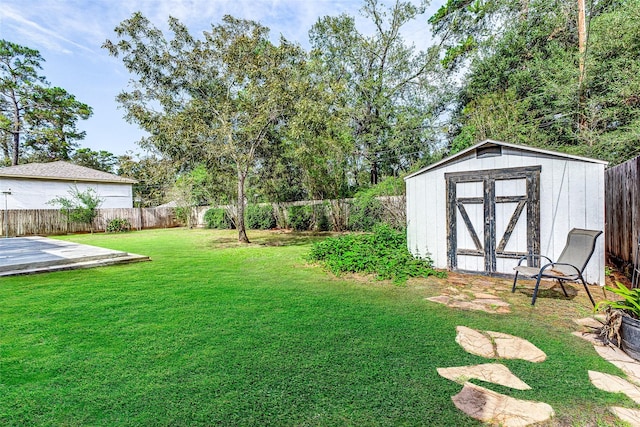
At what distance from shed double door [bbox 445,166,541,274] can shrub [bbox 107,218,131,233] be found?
59.9 feet

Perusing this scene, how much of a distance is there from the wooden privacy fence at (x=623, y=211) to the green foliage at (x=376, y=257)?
282 cm

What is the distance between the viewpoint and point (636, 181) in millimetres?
4355

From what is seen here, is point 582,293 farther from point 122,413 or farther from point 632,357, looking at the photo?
point 122,413

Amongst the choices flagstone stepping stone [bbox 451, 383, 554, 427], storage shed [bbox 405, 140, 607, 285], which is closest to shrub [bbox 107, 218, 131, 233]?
storage shed [bbox 405, 140, 607, 285]

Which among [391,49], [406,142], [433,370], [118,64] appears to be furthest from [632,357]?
[391,49]

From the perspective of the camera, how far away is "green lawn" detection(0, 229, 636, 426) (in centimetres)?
176

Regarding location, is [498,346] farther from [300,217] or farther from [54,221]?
[54,221]

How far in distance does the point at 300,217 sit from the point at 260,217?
3.01 metres

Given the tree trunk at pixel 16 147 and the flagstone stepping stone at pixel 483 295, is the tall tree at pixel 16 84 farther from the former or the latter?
the flagstone stepping stone at pixel 483 295

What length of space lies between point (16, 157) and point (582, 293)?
34420 millimetres

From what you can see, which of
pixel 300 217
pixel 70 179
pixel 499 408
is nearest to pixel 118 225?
pixel 70 179

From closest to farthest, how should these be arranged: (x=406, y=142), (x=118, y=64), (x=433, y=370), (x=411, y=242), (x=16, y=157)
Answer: (x=433, y=370) → (x=411, y=242) → (x=118, y=64) → (x=406, y=142) → (x=16, y=157)

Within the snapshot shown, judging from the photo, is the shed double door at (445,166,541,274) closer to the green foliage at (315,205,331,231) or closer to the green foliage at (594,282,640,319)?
the green foliage at (594,282,640,319)

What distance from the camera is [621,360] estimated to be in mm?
2307
